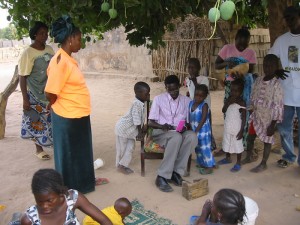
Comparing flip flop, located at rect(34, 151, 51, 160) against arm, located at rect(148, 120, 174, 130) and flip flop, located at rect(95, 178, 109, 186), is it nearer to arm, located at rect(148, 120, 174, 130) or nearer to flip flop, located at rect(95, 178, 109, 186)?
flip flop, located at rect(95, 178, 109, 186)

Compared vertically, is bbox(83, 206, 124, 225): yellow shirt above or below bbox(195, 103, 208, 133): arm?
below

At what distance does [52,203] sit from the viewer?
186 cm

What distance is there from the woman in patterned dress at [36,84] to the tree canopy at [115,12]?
22 centimetres

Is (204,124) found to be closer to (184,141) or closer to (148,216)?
(184,141)

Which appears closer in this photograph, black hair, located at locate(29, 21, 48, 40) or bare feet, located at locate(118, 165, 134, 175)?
black hair, located at locate(29, 21, 48, 40)

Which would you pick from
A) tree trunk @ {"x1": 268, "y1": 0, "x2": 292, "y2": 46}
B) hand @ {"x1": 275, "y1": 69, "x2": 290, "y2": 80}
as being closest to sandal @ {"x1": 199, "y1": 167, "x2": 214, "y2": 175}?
hand @ {"x1": 275, "y1": 69, "x2": 290, "y2": 80}

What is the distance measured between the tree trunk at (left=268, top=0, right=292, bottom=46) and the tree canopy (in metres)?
0.21

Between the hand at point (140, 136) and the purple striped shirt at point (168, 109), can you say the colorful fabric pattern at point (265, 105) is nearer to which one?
the purple striped shirt at point (168, 109)

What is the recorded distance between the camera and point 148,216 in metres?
3.04

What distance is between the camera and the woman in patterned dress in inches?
158

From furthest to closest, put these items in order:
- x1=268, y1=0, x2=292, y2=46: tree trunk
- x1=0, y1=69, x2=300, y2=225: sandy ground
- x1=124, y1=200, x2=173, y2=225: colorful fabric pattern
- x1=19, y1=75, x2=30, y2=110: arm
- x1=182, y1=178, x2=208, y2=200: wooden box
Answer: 1. x1=268, y1=0, x2=292, y2=46: tree trunk
2. x1=19, y1=75, x2=30, y2=110: arm
3. x1=182, y1=178, x2=208, y2=200: wooden box
4. x1=0, y1=69, x2=300, y2=225: sandy ground
5. x1=124, y1=200, x2=173, y2=225: colorful fabric pattern

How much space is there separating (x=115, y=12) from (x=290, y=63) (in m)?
1.95

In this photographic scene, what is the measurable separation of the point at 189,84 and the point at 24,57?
2.03m

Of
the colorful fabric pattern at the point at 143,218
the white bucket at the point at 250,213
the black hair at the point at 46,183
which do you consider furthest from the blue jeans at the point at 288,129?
the black hair at the point at 46,183
